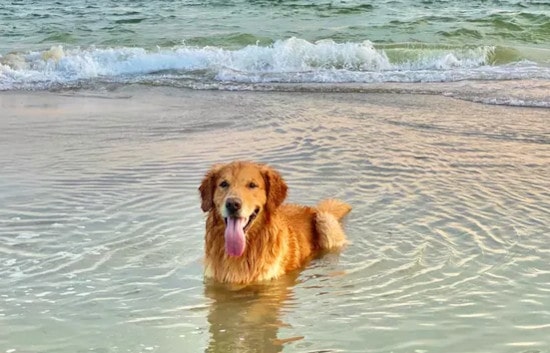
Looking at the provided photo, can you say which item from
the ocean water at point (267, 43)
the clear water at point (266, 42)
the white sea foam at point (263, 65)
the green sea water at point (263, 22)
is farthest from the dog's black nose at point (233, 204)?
the green sea water at point (263, 22)

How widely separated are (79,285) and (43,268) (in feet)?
1.41

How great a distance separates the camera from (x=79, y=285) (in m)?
5.28

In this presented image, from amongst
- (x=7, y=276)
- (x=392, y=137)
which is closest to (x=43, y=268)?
→ (x=7, y=276)

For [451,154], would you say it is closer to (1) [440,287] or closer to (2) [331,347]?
(1) [440,287]

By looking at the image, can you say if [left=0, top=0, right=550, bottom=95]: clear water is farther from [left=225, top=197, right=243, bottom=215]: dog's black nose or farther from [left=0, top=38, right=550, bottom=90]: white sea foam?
[left=225, top=197, right=243, bottom=215]: dog's black nose

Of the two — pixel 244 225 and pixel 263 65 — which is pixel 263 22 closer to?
pixel 263 65

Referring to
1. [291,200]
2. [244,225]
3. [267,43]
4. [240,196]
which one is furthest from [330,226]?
[267,43]

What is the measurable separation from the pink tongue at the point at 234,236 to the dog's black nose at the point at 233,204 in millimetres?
118

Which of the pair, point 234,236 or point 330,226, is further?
point 330,226

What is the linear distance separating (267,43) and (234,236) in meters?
16.5

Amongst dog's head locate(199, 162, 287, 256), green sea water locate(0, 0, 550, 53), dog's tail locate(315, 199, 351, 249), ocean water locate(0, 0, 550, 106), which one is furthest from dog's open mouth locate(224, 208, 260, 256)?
green sea water locate(0, 0, 550, 53)

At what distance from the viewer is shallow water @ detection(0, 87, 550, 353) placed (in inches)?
180

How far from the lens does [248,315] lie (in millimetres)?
4934

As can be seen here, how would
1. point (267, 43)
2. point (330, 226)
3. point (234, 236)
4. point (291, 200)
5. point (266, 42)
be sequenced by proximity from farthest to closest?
point (266, 42) → point (267, 43) → point (291, 200) → point (330, 226) → point (234, 236)
